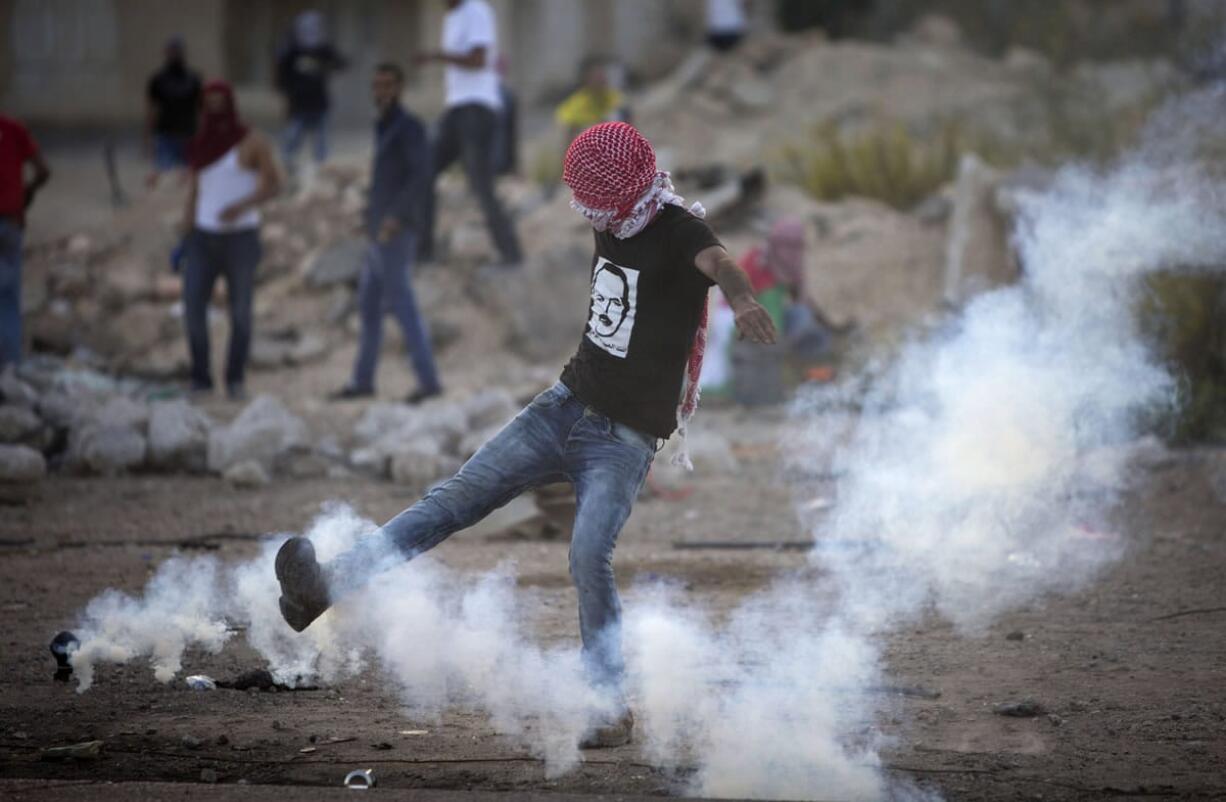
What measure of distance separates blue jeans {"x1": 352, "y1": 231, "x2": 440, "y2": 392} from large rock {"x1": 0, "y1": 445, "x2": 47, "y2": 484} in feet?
8.25

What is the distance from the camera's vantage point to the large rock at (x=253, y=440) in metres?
8.23

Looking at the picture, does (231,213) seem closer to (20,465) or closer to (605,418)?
(20,465)

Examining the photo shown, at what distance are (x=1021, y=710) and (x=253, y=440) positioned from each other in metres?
5.03

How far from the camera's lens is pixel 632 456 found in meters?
4.25

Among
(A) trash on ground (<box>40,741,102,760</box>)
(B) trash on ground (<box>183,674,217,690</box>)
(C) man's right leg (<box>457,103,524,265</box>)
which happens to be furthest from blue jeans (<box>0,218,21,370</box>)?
(A) trash on ground (<box>40,741,102,760</box>)

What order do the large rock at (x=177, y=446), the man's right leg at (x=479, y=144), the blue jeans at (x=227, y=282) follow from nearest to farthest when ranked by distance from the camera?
the large rock at (x=177, y=446) → the blue jeans at (x=227, y=282) → the man's right leg at (x=479, y=144)

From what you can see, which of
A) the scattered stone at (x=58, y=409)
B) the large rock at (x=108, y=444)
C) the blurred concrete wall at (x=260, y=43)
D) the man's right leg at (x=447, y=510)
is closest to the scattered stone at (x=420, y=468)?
the large rock at (x=108, y=444)

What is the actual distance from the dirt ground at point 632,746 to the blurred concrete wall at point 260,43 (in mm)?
16878

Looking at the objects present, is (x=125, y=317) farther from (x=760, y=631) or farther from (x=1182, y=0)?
(x=1182, y=0)

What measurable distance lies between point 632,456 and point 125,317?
10.1 m

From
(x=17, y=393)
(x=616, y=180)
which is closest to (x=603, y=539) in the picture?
(x=616, y=180)

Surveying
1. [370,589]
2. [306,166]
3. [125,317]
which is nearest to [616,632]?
[370,589]

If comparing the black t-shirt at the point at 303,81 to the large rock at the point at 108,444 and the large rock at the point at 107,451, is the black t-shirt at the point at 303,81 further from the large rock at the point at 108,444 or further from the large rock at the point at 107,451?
the large rock at the point at 107,451

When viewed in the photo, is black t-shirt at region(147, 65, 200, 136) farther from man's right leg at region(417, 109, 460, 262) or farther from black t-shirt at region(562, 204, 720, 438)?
black t-shirt at region(562, 204, 720, 438)
